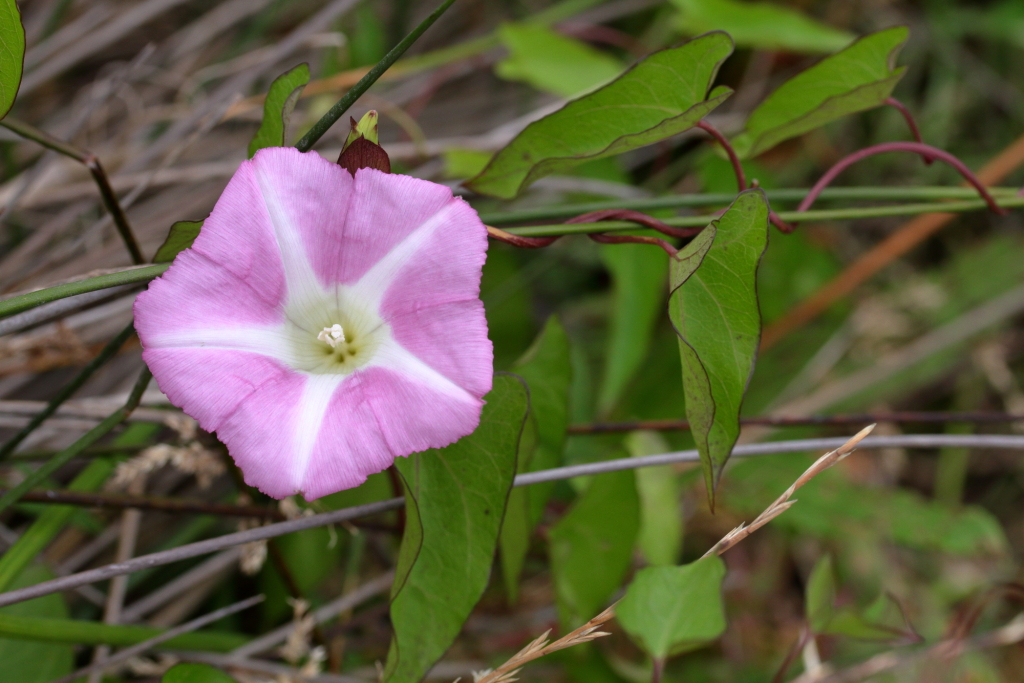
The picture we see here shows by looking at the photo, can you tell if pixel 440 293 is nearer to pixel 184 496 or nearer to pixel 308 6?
pixel 184 496

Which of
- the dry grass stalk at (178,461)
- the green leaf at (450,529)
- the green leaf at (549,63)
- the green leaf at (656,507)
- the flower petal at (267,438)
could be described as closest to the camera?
the flower petal at (267,438)

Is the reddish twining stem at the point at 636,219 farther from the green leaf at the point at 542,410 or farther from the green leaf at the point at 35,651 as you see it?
the green leaf at the point at 35,651

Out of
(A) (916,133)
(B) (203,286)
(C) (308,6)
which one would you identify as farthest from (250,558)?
(C) (308,6)

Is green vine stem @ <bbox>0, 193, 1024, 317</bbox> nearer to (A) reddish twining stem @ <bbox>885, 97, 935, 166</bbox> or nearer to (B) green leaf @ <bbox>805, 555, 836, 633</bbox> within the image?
(A) reddish twining stem @ <bbox>885, 97, 935, 166</bbox>

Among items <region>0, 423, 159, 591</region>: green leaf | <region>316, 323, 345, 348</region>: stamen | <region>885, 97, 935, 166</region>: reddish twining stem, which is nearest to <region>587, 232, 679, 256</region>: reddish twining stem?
<region>316, 323, 345, 348</region>: stamen

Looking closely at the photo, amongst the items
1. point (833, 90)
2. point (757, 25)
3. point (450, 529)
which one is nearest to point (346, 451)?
point (450, 529)

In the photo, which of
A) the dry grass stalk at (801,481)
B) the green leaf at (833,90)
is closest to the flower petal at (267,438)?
the dry grass stalk at (801,481)
